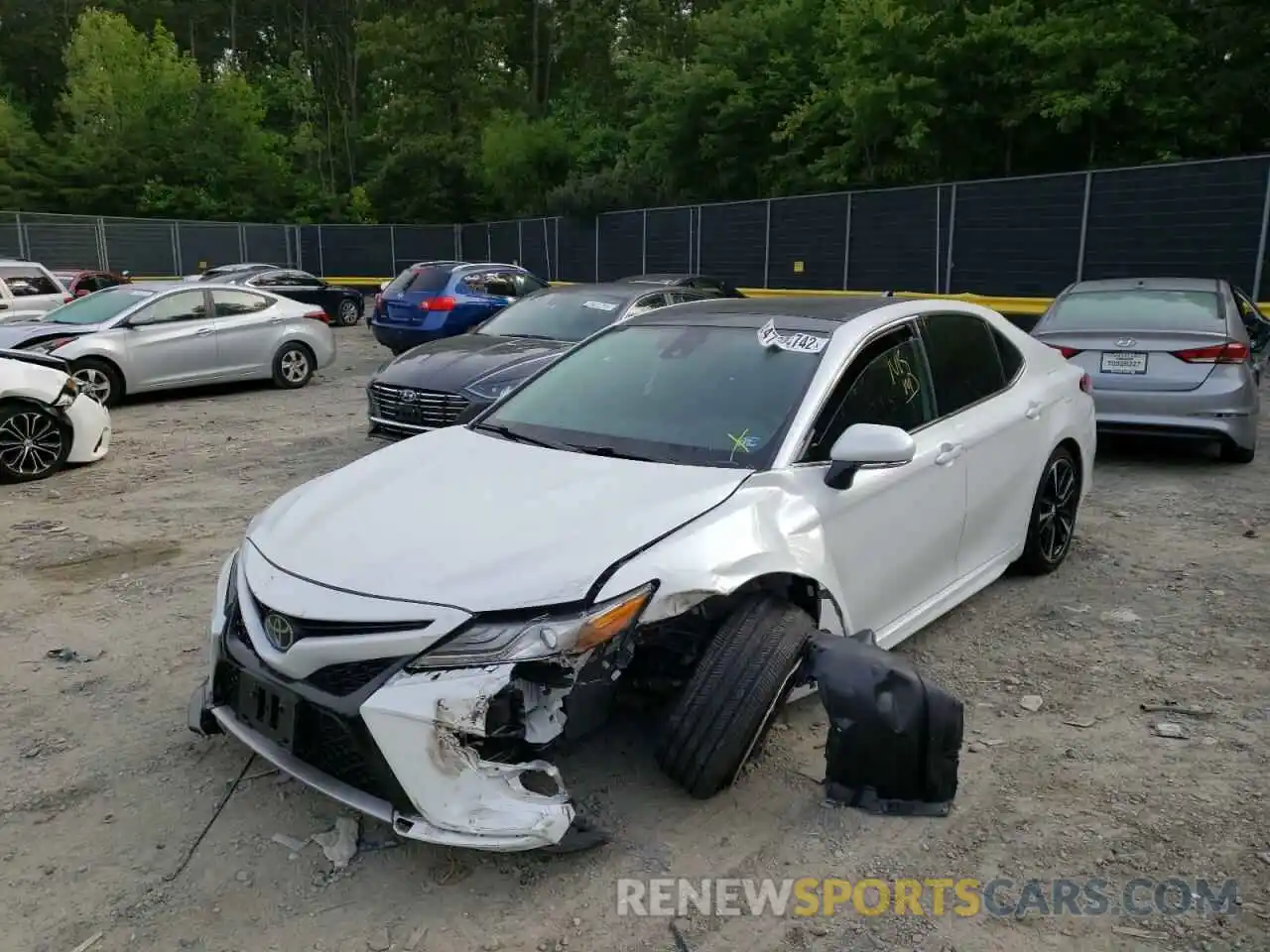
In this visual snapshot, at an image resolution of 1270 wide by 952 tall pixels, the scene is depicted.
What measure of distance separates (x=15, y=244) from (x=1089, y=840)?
34963 mm

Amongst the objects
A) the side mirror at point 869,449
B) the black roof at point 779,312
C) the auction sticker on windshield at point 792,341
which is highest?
the black roof at point 779,312

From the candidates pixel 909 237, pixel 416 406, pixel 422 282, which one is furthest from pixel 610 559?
pixel 909 237

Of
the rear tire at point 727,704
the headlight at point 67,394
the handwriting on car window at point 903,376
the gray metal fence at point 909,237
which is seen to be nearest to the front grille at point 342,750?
the rear tire at point 727,704

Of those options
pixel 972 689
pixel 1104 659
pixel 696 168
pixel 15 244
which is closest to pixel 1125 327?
pixel 1104 659

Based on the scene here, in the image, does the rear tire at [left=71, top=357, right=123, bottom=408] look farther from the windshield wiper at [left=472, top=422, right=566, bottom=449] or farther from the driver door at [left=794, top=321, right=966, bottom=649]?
the driver door at [left=794, top=321, right=966, bottom=649]

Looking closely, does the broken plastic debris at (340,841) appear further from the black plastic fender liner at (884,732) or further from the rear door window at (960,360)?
the rear door window at (960,360)

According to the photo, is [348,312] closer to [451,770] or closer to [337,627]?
[337,627]

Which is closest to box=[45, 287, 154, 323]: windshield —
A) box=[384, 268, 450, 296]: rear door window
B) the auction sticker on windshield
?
box=[384, 268, 450, 296]: rear door window

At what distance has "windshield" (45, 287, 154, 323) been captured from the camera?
37.6ft

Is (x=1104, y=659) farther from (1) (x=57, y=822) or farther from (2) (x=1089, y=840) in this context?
(1) (x=57, y=822)

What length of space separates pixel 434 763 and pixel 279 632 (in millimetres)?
669

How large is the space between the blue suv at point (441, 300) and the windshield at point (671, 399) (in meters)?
9.48

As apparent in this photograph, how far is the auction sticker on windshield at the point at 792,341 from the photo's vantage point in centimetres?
392

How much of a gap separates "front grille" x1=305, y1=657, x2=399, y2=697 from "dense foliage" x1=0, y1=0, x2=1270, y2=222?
23.0 metres
